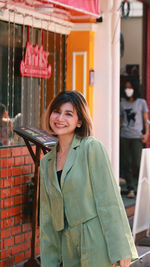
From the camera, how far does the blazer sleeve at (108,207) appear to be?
144 inches

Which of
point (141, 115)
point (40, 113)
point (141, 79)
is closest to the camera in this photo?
point (40, 113)

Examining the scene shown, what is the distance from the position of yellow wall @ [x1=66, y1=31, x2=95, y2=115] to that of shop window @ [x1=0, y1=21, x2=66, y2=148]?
1.47ft

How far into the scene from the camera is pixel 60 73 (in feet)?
26.4

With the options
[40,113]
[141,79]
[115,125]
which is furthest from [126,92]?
[40,113]

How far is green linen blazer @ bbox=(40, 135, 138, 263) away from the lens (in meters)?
3.66

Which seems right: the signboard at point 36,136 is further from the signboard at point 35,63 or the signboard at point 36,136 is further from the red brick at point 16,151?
the signboard at point 35,63

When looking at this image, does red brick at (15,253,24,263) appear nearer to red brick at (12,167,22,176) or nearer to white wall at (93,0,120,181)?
red brick at (12,167,22,176)

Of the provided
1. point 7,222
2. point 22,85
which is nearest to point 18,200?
point 7,222

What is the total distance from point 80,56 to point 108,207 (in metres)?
4.77

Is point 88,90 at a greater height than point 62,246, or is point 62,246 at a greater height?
point 88,90

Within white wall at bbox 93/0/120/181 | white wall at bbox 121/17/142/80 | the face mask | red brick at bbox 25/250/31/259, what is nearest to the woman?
red brick at bbox 25/250/31/259

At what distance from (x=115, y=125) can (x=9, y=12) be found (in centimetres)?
236

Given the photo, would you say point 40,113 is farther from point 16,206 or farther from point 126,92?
point 126,92

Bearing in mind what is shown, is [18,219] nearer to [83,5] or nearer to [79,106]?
[83,5]
